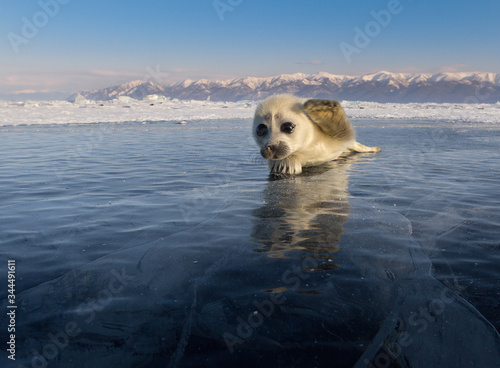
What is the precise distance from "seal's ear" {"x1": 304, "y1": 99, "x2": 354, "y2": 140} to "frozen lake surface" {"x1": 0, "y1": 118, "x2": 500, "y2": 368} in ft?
5.93

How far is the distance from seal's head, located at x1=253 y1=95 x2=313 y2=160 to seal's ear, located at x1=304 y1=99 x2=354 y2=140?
15 cm

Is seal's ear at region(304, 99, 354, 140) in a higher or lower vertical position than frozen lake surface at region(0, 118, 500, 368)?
higher

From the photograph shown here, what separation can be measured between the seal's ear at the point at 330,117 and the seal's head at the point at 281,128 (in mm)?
153

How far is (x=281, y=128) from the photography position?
553 cm

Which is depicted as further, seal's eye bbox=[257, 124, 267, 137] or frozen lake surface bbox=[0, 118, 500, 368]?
seal's eye bbox=[257, 124, 267, 137]

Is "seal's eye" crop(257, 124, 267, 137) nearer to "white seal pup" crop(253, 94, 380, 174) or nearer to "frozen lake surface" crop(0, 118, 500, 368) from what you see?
"white seal pup" crop(253, 94, 380, 174)

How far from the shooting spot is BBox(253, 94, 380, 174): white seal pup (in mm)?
5465

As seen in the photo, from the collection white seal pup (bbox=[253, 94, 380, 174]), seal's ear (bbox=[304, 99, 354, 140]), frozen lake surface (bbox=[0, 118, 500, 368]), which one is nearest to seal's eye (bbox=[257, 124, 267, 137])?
white seal pup (bbox=[253, 94, 380, 174])

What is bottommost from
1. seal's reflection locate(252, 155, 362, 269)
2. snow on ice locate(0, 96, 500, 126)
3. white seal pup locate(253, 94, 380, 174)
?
snow on ice locate(0, 96, 500, 126)

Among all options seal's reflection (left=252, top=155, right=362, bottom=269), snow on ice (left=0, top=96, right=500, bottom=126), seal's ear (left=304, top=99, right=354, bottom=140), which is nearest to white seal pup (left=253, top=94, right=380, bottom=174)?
seal's ear (left=304, top=99, right=354, bottom=140)

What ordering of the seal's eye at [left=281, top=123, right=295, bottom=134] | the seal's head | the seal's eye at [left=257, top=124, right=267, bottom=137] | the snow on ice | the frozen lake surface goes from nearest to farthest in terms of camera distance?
the frozen lake surface, the seal's head, the seal's eye at [left=281, top=123, right=295, bottom=134], the seal's eye at [left=257, top=124, right=267, bottom=137], the snow on ice

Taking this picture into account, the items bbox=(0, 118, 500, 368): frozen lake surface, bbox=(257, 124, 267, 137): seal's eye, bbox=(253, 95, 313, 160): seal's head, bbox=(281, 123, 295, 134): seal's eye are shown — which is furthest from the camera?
bbox=(257, 124, 267, 137): seal's eye

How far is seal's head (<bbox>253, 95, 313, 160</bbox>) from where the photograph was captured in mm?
5375

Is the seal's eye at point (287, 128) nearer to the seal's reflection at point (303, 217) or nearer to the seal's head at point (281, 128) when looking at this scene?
the seal's head at point (281, 128)
